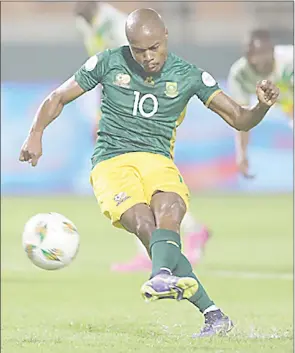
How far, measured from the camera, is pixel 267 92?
21.8 feet

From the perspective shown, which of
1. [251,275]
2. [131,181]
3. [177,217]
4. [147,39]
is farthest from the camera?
[251,275]

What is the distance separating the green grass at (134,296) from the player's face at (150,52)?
5.08ft

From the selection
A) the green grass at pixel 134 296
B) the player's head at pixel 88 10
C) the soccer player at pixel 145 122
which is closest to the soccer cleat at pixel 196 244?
the green grass at pixel 134 296

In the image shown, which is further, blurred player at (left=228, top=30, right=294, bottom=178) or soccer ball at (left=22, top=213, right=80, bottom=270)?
blurred player at (left=228, top=30, right=294, bottom=178)

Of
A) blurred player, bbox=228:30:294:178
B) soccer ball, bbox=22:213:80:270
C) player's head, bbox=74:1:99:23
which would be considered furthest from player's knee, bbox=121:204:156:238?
player's head, bbox=74:1:99:23

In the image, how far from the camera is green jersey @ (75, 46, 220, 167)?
691cm

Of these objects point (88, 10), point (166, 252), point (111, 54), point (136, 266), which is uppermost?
point (88, 10)

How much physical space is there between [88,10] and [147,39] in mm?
5080

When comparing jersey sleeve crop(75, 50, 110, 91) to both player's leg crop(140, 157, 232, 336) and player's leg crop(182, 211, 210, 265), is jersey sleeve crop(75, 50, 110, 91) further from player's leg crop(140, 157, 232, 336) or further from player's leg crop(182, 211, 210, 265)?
player's leg crop(182, 211, 210, 265)

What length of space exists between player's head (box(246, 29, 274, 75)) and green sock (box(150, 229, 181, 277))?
13.6 feet

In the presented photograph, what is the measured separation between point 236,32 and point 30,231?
49.6 ft

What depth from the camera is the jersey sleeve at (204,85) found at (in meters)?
6.89

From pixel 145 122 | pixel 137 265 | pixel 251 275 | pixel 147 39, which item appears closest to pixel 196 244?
pixel 137 265

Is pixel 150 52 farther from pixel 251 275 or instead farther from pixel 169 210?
pixel 251 275
